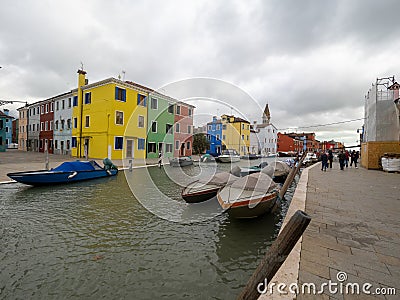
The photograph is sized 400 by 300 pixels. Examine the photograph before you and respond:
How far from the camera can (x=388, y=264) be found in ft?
9.89

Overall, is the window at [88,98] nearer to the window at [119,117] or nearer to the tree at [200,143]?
the window at [119,117]

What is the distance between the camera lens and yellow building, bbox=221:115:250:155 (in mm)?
28087

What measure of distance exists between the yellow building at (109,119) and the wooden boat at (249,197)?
17836 mm

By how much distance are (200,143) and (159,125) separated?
871cm

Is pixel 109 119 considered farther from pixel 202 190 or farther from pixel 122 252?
pixel 122 252

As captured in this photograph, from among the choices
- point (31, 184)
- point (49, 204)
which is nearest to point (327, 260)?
point (49, 204)

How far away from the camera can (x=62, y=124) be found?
86.9ft

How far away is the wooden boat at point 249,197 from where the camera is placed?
5859 millimetres

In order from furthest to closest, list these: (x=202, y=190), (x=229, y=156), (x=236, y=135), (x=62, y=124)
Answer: (x=236, y=135) → (x=229, y=156) → (x=62, y=124) → (x=202, y=190)

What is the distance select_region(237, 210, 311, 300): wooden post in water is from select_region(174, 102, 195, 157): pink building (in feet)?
87.5

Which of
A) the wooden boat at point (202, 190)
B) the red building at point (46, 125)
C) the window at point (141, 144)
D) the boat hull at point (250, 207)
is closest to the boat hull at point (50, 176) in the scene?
the wooden boat at point (202, 190)

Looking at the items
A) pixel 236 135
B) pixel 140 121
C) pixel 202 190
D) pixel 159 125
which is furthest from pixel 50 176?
pixel 236 135

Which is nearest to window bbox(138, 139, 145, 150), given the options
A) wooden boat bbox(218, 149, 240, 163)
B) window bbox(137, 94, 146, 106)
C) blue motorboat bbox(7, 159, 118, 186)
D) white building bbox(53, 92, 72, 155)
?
window bbox(137, 94, 146, 106)

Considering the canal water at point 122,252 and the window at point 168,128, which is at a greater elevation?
the window at point 168,128
